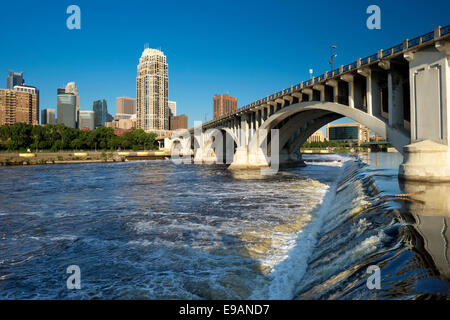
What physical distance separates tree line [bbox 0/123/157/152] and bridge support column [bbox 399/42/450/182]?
115992 millimetres

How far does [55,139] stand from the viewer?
4400 inches

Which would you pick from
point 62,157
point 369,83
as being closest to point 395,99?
point 369,83

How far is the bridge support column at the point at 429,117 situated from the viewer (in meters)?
16.8

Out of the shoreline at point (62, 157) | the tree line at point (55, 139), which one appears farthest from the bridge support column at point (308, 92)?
the tree line at point (55, 139)

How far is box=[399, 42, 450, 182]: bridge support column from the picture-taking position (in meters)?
16.8

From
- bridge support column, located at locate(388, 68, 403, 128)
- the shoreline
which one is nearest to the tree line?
the shoreline

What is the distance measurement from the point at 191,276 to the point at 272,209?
10119mm

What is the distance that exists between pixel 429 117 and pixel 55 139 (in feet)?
404

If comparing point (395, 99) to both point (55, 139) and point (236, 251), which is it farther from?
point (55, 139)

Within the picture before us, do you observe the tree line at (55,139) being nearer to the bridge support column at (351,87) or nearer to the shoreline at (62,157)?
the shoreline at (62,157)

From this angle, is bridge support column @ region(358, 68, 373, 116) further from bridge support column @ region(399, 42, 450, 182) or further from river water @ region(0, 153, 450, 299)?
river water @ region(0, 153, 450, 299)

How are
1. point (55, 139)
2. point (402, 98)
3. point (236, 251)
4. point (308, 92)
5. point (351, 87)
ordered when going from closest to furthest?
1. point (236, 251)
2. point (402, 98)
3. point (351, 87)
4. point (308, 92)
5. point (55, 139)
